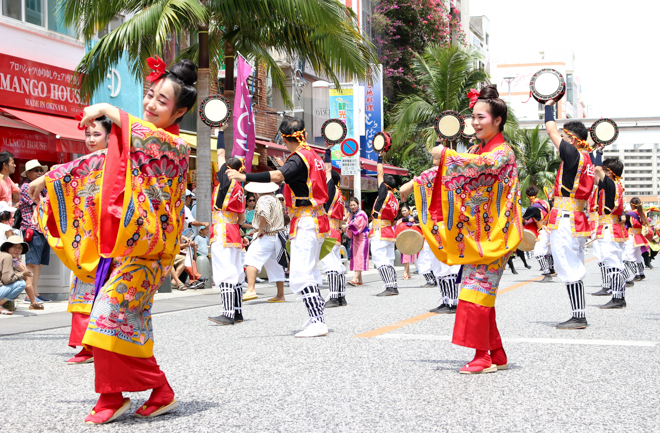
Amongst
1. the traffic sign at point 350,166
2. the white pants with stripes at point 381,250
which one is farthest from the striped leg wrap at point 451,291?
the traffic sign at point 350,166

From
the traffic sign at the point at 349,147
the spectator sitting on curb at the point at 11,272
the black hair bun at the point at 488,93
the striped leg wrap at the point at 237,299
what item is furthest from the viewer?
the traffic sign at the point at 349,147

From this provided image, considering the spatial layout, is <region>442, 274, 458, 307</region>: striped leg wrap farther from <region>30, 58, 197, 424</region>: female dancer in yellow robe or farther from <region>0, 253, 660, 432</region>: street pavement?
<region>30, 58, 197, 424</region>: female dancer in yellow robe

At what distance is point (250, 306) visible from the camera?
1039cm

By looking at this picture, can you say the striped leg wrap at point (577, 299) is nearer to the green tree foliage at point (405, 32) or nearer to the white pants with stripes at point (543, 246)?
the white pants with stripes at point (543, 246)

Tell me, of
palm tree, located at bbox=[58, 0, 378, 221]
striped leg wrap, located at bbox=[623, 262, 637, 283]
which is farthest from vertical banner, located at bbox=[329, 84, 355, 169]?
striped leg wrap, located at bbox=[623, 262, 637, 283]

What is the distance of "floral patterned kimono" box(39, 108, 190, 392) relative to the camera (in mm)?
3713

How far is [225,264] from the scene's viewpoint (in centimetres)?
843

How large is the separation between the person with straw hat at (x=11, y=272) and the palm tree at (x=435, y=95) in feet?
65.8

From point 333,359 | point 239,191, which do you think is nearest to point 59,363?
point 333,359

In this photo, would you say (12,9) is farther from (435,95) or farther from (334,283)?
(435,95)

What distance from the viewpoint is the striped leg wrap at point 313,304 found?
700cm

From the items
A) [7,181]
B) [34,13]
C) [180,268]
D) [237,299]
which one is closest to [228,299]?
[237,299]

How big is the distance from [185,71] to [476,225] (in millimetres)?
2172

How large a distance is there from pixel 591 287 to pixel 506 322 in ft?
20.2
